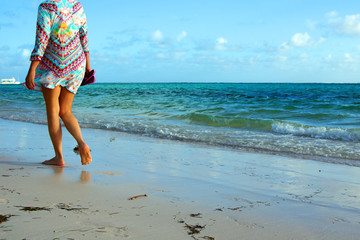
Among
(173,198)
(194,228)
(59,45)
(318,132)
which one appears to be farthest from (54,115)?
(318,132)

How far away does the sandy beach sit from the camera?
1.88m

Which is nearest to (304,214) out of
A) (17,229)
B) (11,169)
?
(17,229)

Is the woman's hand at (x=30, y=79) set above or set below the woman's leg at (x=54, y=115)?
above

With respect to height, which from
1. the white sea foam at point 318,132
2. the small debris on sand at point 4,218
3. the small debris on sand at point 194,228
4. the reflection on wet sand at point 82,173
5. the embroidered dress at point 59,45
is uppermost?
the embroidered dress at point 59,45

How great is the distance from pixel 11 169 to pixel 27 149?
1.28 metres

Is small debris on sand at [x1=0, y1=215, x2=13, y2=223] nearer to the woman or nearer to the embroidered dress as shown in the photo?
the woman

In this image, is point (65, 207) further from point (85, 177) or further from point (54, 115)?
point (54, 115)

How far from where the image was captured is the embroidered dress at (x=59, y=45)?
3.05m

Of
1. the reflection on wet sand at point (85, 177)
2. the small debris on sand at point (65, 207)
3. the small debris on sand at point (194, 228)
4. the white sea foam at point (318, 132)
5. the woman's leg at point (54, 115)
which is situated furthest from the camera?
the white sea foam at point (318, 132)

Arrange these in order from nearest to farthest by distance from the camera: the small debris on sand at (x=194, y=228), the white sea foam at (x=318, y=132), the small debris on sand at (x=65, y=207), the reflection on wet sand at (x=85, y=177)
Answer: the small debris on sand at (x=194, y=228) < the small debris on sand at (x=65, y=207) < the reflection on wet sand at (x=85, y=177) < the white sea foam at (x=318, y=132)

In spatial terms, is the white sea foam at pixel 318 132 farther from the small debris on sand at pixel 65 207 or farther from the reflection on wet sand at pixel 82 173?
the small debris on sand at pixel 65 207

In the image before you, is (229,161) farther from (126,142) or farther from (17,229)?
(17,229)

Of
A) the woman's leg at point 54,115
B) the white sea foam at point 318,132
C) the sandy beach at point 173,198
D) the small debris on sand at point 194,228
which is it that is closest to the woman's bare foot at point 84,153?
the sandy beach at point 173,198

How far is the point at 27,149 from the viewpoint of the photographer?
14.5 feet
